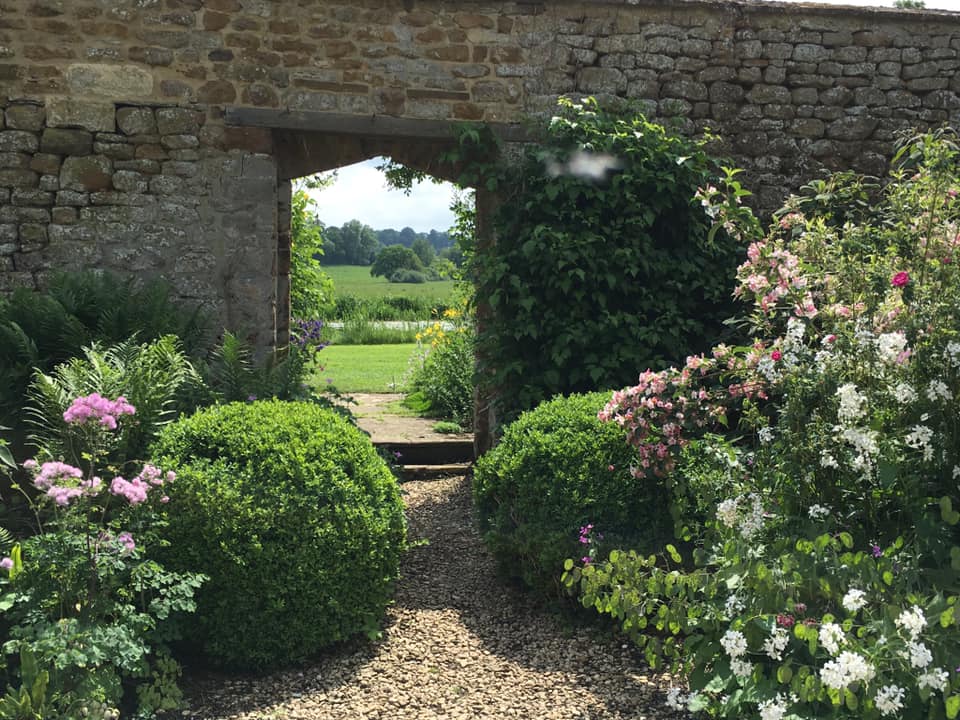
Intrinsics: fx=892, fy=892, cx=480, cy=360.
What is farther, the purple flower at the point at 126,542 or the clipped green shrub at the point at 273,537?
the clipped green shrub at the point at 273,537

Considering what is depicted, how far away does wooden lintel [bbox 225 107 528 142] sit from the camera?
6.13 meters

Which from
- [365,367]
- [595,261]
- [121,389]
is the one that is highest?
[595,261]

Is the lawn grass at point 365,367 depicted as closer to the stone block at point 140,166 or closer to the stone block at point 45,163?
the stone block at point 140,166

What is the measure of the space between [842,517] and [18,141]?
558cm

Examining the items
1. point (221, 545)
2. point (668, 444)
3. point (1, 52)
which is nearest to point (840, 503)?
point (668, 444)

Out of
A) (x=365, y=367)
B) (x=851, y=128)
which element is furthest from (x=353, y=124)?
(x=365, y=367)

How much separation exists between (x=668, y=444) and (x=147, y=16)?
179 inches

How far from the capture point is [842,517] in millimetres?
3240

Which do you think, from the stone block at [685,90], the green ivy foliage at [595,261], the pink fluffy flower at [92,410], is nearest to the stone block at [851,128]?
the stone block at [685,90]

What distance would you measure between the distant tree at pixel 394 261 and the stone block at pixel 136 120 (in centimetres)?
4824

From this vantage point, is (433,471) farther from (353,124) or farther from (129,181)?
(129,181)

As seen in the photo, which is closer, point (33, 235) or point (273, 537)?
point (273, 537)

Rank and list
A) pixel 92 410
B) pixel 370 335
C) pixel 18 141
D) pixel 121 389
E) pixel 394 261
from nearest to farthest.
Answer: pixel 92 410
pixel 121 389
pixel 18 141
pixel 370 335
pixel 394 261

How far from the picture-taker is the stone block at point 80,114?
600 cm
